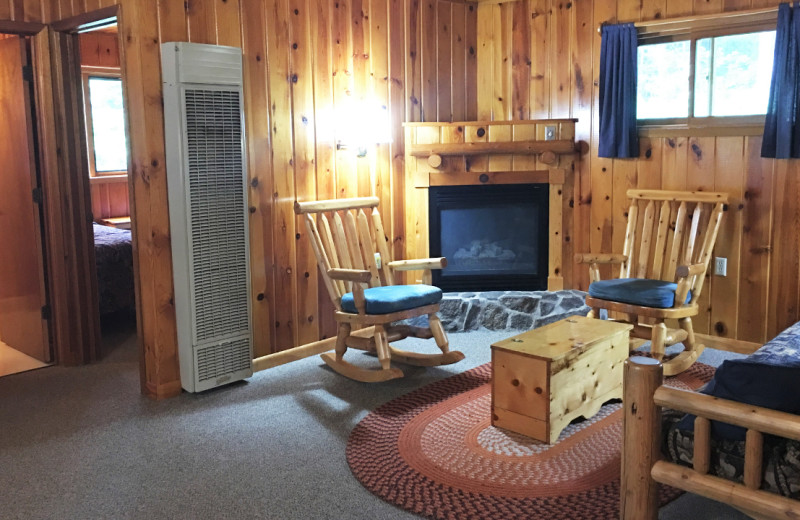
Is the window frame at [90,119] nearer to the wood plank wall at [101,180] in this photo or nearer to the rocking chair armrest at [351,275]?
the wood plank wall at [101,180]

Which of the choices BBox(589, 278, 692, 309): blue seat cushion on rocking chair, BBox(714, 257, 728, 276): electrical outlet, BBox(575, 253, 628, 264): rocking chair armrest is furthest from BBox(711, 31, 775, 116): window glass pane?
BBox(589, 278, 692, 309): blue seat cushion on rocking chair

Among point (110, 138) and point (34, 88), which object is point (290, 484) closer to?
point (34, 88)

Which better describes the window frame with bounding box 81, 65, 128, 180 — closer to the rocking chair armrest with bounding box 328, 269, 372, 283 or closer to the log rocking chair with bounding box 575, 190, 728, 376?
the rocking chair armrest with bounding box 328, 269, 372, 283

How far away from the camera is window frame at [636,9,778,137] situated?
4355 millimetres

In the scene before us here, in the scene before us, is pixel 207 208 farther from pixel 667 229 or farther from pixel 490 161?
pixel 667 229

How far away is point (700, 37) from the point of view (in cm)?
461

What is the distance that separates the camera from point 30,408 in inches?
150

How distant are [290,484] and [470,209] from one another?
2737mm

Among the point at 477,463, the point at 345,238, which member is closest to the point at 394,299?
the point at 345,238

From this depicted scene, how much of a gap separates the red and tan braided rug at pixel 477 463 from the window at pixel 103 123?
4374mm

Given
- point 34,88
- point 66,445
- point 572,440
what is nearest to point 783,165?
point 572,440

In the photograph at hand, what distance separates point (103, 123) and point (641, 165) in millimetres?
4738

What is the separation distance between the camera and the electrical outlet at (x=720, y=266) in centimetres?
457

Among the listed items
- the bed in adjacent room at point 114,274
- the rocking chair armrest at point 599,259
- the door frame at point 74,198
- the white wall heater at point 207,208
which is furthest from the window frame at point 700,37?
the bed in adjacent room at point 114,274
